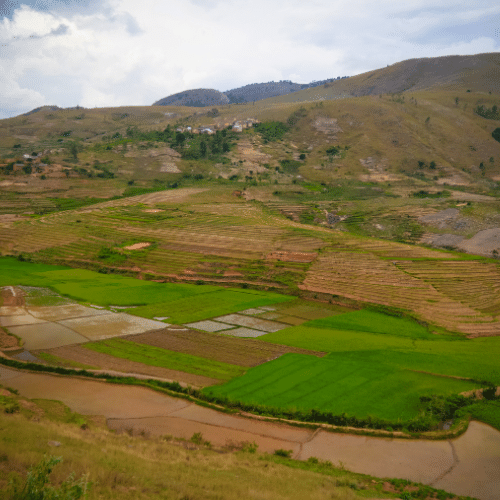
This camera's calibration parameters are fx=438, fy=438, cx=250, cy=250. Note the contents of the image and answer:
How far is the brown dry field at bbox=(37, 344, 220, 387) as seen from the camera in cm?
2339

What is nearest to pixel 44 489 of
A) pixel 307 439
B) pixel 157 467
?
pixel 157 467

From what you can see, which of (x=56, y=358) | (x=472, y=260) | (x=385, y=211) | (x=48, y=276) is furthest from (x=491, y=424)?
(x=385, y=211)

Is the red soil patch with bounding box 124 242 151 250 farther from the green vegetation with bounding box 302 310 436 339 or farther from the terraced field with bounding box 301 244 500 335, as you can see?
the green vegetation with bounding box 302 310 436 339

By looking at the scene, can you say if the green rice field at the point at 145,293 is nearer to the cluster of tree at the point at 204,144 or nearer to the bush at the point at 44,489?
the bush at the point at 44,489

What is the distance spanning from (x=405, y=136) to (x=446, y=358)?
330 feet

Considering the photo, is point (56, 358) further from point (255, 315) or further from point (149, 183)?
point (149, 183)

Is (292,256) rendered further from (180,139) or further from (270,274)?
(180,139)

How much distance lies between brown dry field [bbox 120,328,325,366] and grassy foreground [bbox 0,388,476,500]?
9.19 m

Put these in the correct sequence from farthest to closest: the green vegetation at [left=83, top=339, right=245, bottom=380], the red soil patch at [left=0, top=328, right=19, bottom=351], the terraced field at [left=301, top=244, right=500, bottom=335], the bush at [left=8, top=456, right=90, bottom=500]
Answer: the terraced field at [left=301, top=244, right=500, bottom=335] < the red soil patch at [left=0, top=328, right=19, bottom=351] < the green vegetation at [left=83, top=339, right=245, bottom=380] < the bush at [left=8, top=456, right=90, bottom=500]

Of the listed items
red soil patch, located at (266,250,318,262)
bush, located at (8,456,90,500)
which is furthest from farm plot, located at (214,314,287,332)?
bush, located at (8,456,90,500)

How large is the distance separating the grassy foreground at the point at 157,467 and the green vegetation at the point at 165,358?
697 centimetres

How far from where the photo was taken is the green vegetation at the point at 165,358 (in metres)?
24.5

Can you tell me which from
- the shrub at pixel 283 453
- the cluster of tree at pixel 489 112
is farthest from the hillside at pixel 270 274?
the cluster of tree at pixel 489 112

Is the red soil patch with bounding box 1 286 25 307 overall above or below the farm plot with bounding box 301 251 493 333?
above
